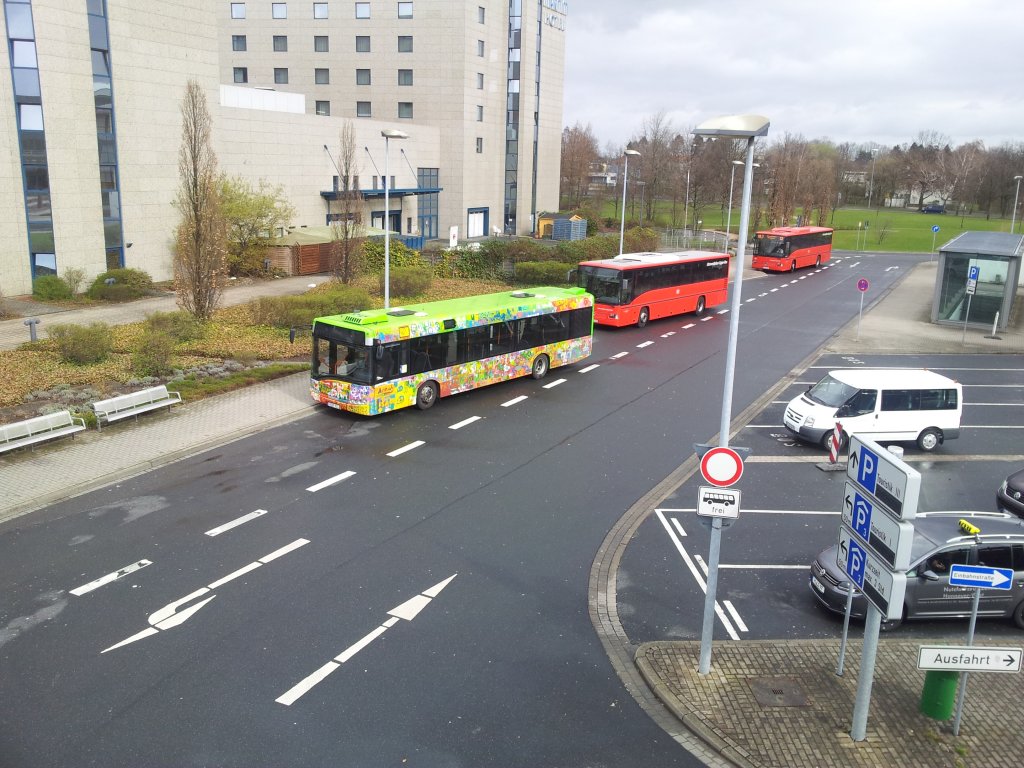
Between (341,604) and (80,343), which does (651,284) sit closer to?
(80,343)

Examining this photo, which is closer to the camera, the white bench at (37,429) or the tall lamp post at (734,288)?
the tall lamp post at (734,288)

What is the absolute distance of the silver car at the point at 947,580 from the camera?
10.1m

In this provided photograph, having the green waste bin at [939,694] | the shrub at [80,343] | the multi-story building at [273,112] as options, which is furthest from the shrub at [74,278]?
the green waste bin at [939,694]

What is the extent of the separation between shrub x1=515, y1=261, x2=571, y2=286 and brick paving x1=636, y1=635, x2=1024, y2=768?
29.1m

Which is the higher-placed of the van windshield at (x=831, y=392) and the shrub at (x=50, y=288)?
the shrub at (x=50, y=288)

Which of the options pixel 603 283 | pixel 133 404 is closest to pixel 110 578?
pixel 133 404

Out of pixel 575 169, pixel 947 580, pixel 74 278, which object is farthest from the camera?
pixel 575 169

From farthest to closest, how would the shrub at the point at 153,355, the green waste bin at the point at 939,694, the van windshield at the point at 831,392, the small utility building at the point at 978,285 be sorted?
the small utility building at the point at 978,285 < the shrub at the point at 153,355 < the van windshield at the point at 831,392 < the green waste bin at the point at 939,694

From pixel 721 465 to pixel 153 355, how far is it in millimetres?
15834

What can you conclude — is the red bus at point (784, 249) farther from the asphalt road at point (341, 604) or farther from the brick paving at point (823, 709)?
the brick paving at point (823, 709)

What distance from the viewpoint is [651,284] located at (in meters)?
31.2

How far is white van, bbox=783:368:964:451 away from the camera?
1708 cm

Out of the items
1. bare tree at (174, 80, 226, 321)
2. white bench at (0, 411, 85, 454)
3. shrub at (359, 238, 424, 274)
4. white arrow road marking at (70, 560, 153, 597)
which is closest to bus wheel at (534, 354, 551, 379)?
white bench at (0, 411, 85, 454)

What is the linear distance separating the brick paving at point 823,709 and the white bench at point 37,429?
1249cm
